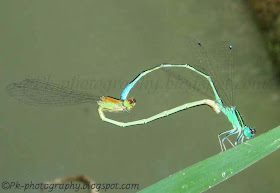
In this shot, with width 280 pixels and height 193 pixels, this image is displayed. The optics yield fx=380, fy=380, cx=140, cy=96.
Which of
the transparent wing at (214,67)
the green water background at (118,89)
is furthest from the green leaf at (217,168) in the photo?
the green water background at (118,89)

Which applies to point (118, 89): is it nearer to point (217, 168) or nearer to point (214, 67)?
point (214, 67)

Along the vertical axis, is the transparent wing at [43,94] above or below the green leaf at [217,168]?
above

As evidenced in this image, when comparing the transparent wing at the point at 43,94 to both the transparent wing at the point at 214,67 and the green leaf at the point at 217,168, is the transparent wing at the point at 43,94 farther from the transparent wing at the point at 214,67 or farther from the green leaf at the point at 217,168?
the green leaf at the point at 217,168

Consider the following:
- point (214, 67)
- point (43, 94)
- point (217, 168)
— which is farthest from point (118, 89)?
point (217, 168)

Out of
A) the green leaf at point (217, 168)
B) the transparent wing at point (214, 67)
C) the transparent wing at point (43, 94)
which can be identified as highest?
the transparent wing at point (214, 67)

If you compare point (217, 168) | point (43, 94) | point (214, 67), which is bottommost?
point (217, 168)

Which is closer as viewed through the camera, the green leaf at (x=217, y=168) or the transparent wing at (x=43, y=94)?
the green leaf at (x=217, y=168)
